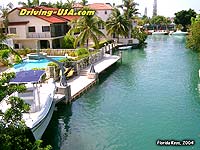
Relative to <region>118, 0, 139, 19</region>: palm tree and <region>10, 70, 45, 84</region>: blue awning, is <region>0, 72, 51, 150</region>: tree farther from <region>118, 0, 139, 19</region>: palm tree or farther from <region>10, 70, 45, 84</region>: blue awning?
<region>118, 0, 139, 19</region>: palm tree

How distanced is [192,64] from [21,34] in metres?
26.7

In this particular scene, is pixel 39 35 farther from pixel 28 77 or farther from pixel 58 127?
pixel 58 127

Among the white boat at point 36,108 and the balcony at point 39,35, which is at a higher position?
the balcony at point 39,35

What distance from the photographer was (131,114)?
2244 centimetres

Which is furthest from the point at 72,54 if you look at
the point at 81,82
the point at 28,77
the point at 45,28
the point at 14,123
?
the point at 14,123

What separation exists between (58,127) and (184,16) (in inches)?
3686

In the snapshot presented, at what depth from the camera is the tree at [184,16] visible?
104750mm

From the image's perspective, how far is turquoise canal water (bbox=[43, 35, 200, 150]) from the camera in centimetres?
1811

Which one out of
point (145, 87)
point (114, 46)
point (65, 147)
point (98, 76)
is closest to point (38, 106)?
point (65, 147)

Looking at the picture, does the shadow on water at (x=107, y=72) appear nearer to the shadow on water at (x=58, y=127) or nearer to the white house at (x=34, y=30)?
the shadow on water at (x=58, y=127)

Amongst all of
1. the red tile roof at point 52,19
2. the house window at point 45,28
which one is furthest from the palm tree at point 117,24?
the house window at point 45,28

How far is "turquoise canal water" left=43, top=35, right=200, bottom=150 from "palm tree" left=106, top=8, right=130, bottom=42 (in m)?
24.8

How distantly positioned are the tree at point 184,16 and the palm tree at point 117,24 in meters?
49.4

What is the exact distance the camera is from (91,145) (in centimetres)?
1739
